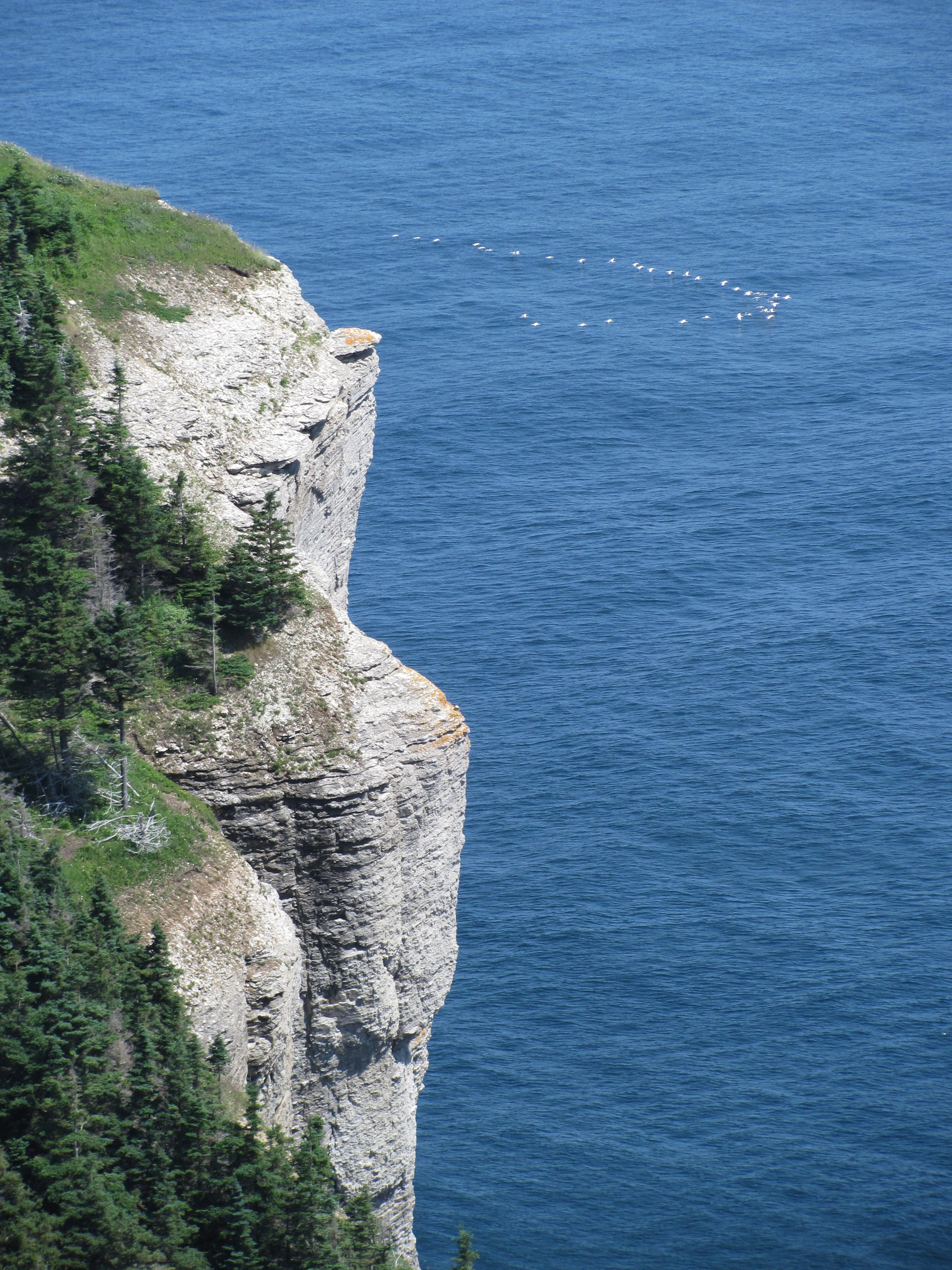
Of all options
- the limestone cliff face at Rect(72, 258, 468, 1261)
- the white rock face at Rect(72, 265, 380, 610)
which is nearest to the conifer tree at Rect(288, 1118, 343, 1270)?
the limestone cliff face at Rect(72, 258, 468, 1261)

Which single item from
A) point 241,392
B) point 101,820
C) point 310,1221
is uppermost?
point 241,392

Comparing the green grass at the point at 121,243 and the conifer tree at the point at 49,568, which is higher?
the green grass at the point at 121,243

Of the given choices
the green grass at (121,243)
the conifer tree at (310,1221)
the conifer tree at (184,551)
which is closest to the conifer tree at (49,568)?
the conifer tree at (184,551)

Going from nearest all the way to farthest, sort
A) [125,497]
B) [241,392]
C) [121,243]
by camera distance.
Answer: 1. [125,497]
2. [241,392]
3. [121,243]

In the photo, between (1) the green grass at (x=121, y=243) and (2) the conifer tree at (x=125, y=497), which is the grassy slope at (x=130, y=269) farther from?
(2) the conifer tree at (x=125, y=497)

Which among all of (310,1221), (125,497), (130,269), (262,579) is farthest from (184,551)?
(310,1221)

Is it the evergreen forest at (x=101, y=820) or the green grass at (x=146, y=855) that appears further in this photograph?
the green grass at (x=146, y=855)

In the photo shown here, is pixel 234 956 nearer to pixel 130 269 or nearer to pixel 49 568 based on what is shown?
pixel 49 568
